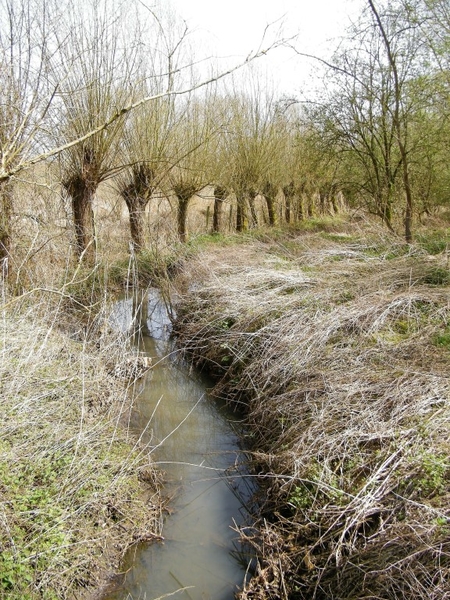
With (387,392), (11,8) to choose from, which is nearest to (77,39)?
(11,8)

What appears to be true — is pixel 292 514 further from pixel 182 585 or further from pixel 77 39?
pixel 77 39

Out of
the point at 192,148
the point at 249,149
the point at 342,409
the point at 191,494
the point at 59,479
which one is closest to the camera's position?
the point at 59,479

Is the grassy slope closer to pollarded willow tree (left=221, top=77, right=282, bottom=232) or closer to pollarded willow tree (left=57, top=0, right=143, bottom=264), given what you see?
pollarded willow tree (left=57, top=0, right=143, bottom=264)

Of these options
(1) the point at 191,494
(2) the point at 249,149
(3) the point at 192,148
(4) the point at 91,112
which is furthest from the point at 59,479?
(2) the point at 249,149

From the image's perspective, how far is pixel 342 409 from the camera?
429cm

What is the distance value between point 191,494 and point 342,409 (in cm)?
156

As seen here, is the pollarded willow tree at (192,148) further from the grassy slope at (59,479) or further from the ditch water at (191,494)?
the grassy slope at (59,479)

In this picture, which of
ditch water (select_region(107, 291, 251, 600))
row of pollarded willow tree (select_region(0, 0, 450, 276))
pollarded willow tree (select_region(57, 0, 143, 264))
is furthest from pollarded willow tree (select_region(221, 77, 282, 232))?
ditch water (select_region(107, 291, 251, 600))

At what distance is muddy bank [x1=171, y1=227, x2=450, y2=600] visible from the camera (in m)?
3.03

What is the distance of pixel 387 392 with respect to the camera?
426cm

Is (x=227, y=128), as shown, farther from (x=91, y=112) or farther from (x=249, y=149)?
(x=91, y=112)

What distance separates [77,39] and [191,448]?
7.57 metres

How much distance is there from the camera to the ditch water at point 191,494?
3514mm

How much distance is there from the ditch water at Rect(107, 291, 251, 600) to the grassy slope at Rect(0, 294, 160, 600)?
21 cm
